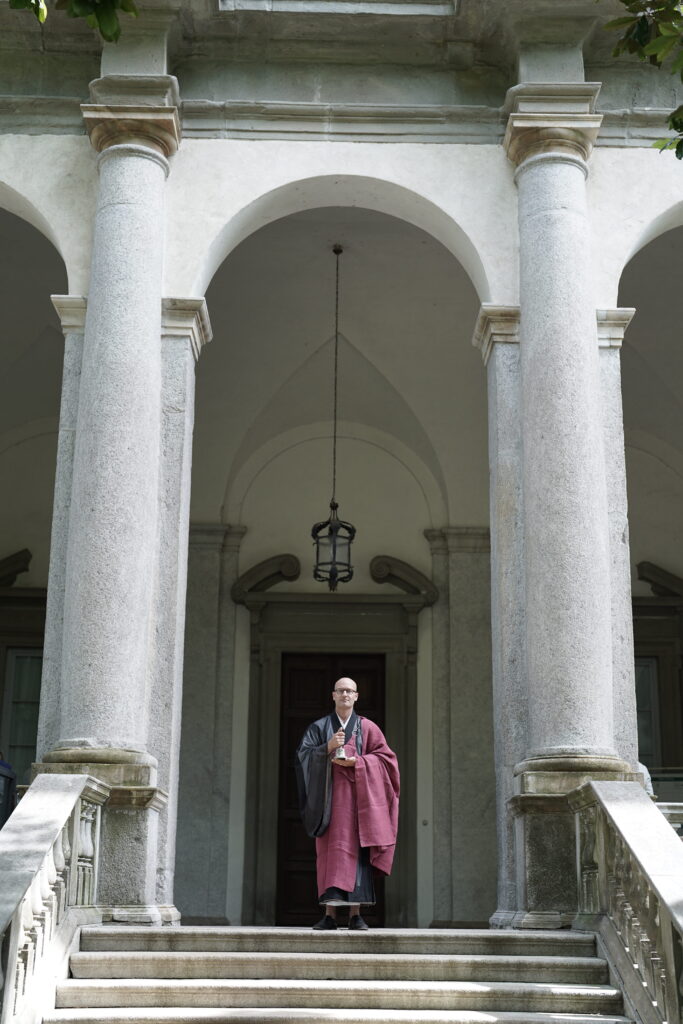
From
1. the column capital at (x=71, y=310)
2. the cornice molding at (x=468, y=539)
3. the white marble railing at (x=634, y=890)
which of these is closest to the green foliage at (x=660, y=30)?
the white marble railing at (x=634, y=890)

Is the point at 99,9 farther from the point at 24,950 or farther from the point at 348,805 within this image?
the point at 348,805

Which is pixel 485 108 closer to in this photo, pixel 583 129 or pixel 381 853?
pixel 583 129

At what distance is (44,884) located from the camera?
22.3ft

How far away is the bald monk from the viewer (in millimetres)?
8055

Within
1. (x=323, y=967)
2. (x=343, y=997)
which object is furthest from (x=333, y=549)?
(x=343, y=997)

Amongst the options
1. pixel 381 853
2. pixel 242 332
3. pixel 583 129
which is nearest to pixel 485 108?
pixel 583 129

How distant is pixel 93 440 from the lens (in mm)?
9219

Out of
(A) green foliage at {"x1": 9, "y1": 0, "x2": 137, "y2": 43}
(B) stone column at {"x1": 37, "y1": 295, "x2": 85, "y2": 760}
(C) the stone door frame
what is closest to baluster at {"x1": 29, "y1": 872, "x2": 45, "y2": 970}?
(B) stone column at {"x1": 37, "y1": 295, "x2": 85, "y2": 760}

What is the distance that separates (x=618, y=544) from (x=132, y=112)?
469 centimetres

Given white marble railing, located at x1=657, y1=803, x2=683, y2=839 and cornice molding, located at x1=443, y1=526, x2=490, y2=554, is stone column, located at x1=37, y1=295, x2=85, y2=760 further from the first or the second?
cornice molding, located at x1=443, y1=526, x2=490, y2=554

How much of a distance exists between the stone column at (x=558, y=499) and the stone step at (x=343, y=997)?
1561 millimetres

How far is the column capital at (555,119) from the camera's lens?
9945 millimetres

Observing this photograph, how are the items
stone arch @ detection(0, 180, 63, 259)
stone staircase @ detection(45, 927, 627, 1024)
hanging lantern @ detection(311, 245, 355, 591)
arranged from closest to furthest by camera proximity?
stone staircase @ detection(45, 927, 627, 1024) → stone arch @ detection(0, 180, 63, 259) → hanging lantern @ detection(311, 245, 355, 591)

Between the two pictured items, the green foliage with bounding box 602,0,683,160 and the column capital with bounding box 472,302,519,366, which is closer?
→ the green foliage with bounding box 602,0,683,160
